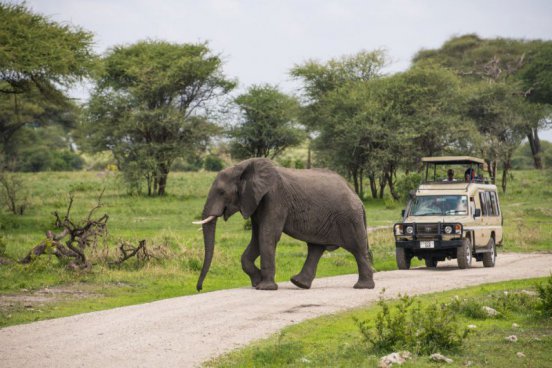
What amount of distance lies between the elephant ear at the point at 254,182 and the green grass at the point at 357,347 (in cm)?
361

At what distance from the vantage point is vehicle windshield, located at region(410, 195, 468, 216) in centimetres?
2302

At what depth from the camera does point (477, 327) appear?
13.5 m

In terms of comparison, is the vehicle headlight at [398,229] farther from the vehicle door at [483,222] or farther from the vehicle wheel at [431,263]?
the vehicle door at [483,222]

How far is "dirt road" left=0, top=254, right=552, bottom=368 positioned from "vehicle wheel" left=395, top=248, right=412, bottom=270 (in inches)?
134

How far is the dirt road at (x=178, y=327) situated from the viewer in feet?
36.2

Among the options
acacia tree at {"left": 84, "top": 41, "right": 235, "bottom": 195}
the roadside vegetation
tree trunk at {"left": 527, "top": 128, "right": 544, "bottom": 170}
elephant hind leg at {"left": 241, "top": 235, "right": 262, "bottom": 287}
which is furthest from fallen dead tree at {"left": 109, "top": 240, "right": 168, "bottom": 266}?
tree trunk at {"left": 527, "top": 128, "right": 544, "bottom": 170}

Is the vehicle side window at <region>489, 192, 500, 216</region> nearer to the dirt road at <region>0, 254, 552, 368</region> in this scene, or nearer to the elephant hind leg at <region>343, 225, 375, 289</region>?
the dirt road at <region>0, 254, 552, 368</region>

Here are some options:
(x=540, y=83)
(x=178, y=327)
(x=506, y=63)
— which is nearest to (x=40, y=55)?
(x=178, y=327)

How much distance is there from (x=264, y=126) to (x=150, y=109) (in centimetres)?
923

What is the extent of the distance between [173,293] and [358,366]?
816 cm

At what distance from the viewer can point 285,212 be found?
17672 millimetres

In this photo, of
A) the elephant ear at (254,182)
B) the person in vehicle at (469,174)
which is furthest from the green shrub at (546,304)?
the person in vehicle at (469,174)

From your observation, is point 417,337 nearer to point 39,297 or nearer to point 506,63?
point 39,297

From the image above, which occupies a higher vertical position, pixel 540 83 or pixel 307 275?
pixel 540 83
